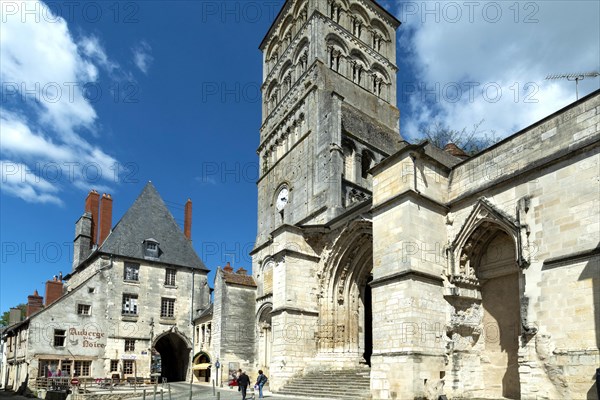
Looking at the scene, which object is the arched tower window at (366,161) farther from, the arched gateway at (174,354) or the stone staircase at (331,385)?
the arched gateway at (174,354)

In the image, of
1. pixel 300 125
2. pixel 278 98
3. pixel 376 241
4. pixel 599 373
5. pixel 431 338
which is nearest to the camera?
pixel 599 373

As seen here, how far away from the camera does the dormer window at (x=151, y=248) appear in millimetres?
28656

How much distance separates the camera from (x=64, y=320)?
24688 millimetres

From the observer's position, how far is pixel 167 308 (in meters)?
28.3

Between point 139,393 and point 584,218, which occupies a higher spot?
point 584,218

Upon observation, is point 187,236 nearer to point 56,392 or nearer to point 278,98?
point 278,98

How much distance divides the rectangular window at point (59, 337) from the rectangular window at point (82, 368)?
1.19 m

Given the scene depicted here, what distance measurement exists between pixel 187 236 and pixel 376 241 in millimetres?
21591

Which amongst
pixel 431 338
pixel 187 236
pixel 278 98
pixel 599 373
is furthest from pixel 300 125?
pixel 599 373

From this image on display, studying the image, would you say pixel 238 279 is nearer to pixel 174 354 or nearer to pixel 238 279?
pixel 238 279

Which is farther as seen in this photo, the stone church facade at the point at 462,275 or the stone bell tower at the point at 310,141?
the stone bell tower at the point at 310,141

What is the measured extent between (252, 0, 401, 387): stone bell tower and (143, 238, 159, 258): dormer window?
6907 millimetres

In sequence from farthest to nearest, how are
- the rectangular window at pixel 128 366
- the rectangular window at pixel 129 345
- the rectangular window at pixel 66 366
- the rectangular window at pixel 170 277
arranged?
the rectangular window at pixel 170 277 < the rectangular window at pixel 129 345 < the rectangular window at pixel 128 366 < the rectangular window at pixel 66 366

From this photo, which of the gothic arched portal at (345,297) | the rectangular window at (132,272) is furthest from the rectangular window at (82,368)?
the gothic arched portal at (345,297)
